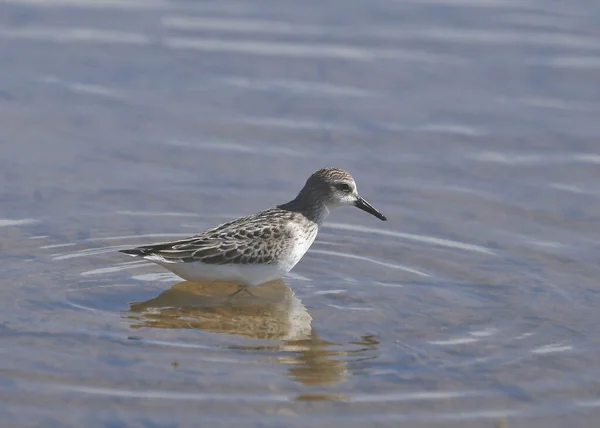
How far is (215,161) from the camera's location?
14.6m

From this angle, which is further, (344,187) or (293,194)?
(293,194)

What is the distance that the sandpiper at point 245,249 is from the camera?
1171cm

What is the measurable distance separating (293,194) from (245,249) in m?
2.23

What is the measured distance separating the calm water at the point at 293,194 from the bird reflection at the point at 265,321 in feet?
0.11

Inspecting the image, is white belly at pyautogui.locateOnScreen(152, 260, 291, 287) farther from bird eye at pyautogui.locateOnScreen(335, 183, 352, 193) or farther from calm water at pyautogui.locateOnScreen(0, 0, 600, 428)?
bird eye at pyautogui.locateOnScreen(335, 183, 352, 193)

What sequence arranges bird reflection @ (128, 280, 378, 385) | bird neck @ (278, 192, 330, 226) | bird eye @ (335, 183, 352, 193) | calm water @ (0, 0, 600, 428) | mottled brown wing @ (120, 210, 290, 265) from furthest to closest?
1. bird eye @ (335, 183, 352, 193)
2. bird neck @ (278, 192, 330, 226)
3. mottled brown wing @ (120, 210, 290, 265)
4. bird reflection @ (128, 280, 378, 385)
5. calm water @ (0, 0, 600, 428)

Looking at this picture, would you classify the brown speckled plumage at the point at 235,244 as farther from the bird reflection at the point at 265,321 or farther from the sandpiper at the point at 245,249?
the bird reflection at the point at 265,321

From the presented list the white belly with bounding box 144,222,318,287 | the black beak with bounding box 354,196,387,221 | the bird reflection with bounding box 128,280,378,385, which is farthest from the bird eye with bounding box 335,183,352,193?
the bird reflection with bounding box 128,280,378,385

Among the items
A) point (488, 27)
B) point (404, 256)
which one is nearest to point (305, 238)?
point (404, 256)

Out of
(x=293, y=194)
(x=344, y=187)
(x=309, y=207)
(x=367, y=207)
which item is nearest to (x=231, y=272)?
(x=309, y=207)

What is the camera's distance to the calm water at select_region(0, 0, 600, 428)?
975 cm

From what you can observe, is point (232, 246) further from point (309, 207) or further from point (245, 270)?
point (309, 207)

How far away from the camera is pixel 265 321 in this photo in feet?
38.0

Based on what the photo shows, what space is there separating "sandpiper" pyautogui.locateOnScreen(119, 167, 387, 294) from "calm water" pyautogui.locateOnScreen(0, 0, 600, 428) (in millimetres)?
307
